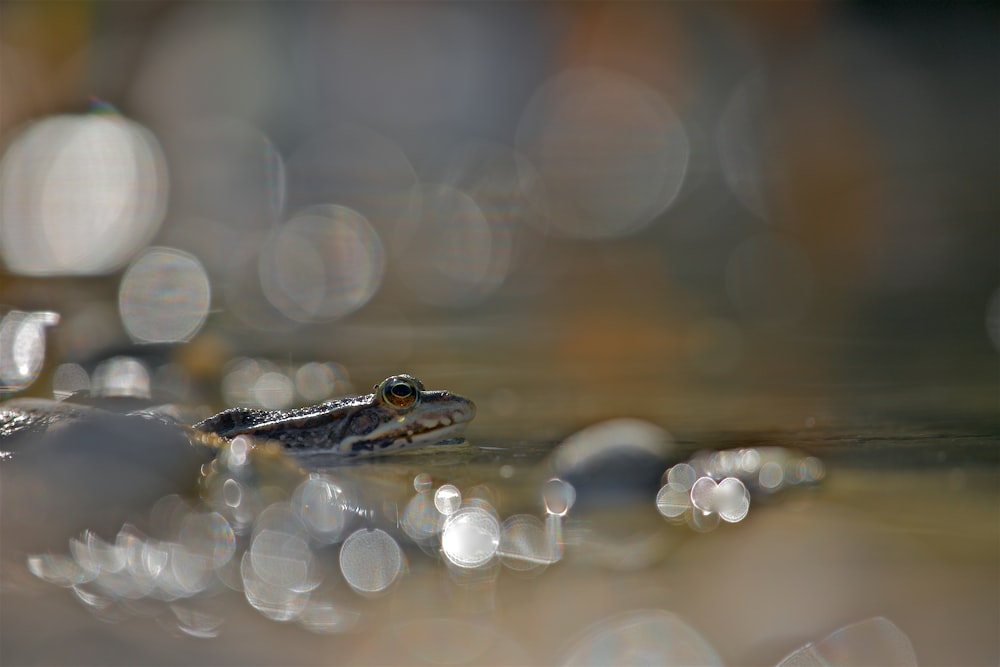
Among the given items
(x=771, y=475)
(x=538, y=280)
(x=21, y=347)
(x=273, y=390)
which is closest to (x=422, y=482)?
(x=771, y=475)

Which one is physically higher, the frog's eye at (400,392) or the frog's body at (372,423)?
the frog's eye at (400,392)

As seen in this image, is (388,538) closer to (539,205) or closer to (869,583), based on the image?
(869,583)

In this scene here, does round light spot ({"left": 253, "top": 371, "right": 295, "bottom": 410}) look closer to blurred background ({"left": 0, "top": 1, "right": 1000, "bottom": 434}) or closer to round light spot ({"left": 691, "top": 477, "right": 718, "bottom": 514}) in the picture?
blurred background ({"left": 0, "top": 1, "right": 1000, "bottom": 434})

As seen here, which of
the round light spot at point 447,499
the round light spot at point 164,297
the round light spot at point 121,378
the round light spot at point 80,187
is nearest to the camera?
the round light spot at point 447,499

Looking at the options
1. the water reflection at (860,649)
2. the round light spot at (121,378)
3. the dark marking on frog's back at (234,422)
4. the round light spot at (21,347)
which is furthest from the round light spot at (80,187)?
the water reflection at (860,649)

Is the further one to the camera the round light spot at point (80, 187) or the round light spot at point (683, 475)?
the round light spot at point (80, 187)

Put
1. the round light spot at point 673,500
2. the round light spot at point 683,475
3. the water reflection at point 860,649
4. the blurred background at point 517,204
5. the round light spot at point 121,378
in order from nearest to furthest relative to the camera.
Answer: the water reflection at point 860,649
the round light spot at point 673,500
the round light spot at point 683,475
the round light spot at point 121,378
the blurred background at point 517,204

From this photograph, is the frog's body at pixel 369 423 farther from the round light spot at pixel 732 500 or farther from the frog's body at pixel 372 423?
the round light spot at pixel 732 500

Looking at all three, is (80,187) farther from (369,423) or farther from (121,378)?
(369,423)

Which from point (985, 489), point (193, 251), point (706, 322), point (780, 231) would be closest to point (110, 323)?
point (706, 322)
